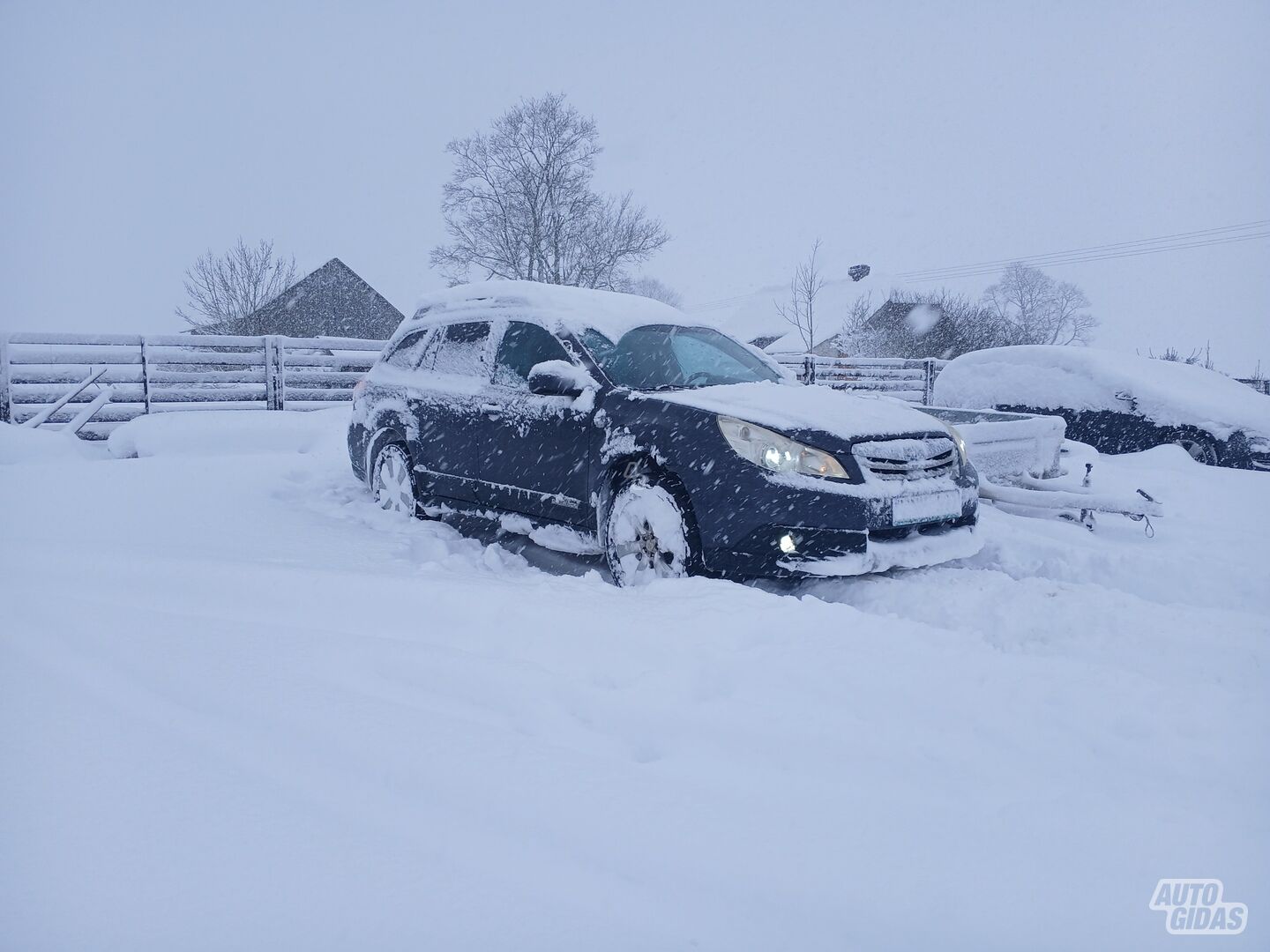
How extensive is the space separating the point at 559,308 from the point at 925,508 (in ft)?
7.88

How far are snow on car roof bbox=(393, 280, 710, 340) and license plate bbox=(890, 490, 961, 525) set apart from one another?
6.09 feet

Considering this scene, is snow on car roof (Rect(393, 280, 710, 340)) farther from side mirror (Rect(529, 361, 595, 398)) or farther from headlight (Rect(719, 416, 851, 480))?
headlight (Rect(719, 416, 851, 480))

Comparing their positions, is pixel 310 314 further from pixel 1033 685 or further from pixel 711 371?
pixel 1033 685

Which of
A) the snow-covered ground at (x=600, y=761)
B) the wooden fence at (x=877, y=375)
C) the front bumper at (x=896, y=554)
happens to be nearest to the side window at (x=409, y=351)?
the snow-covered ground at (x=600, y=761)

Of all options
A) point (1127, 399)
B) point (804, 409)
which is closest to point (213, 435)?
point (804, 409)

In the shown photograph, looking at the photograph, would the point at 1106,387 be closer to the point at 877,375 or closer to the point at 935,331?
the point at 877,375

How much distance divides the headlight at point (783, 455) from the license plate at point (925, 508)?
31 cm

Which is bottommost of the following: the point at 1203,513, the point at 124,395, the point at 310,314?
the point at 1203,513

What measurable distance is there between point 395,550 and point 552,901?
3.13 m

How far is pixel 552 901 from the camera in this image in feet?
4.89

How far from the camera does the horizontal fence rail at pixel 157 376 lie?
1048cm

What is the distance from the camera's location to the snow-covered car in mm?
8375

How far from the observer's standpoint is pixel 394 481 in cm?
568

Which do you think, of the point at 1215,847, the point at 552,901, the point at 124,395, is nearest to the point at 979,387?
the point at 1215,847
